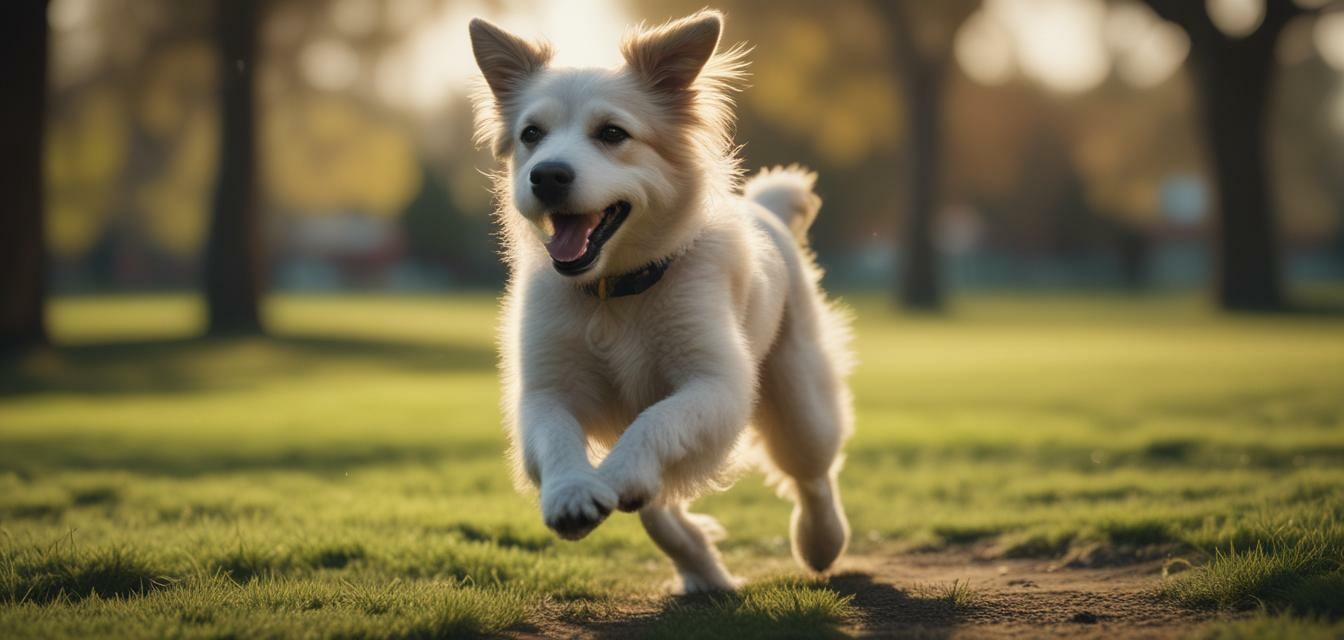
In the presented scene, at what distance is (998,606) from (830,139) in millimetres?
28163

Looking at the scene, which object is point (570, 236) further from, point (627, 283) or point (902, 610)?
point (902, 610)

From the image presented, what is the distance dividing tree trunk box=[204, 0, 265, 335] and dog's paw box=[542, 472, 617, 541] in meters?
19.9

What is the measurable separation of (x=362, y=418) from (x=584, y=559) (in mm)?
7291

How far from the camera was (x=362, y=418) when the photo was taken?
13.2 metres

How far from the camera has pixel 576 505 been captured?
411 centimetres

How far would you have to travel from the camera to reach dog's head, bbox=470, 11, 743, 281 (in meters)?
4.77

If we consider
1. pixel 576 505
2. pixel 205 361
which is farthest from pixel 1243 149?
pixel 576 505

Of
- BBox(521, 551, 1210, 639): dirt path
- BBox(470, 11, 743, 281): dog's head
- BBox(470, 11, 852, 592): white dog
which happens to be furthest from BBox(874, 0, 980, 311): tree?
BBox(470, 11, 743, 281): dog's head

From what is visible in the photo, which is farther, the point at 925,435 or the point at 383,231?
the point at 383,231

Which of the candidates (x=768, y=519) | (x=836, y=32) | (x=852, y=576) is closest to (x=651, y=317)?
(x=852, y=576)

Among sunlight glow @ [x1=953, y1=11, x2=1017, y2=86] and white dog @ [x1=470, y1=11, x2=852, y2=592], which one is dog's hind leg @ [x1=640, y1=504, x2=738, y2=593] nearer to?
white dog @ [x1=470, y1=11, x2=852, y2=592]

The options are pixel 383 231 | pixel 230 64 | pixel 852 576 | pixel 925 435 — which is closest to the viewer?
pixel 852 576

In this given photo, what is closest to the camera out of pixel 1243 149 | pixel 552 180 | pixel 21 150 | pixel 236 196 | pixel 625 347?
pixel 552 180

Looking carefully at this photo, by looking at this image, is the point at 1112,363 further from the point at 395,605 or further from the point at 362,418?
the point at 395,605
